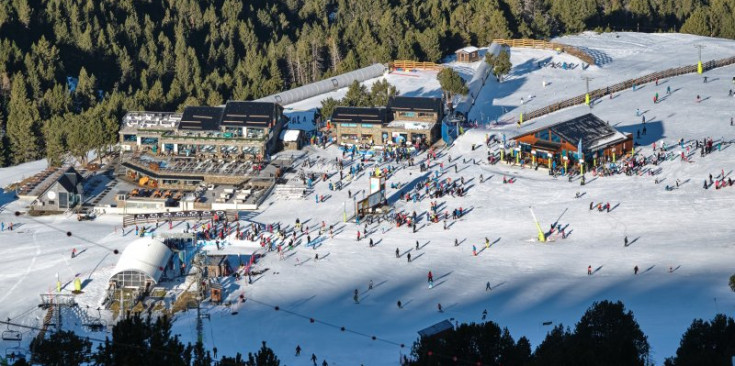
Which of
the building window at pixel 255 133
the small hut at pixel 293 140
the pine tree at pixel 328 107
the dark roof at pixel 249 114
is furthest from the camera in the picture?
the pine tree at pixel 328 107

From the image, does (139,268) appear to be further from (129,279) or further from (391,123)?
(391,123)

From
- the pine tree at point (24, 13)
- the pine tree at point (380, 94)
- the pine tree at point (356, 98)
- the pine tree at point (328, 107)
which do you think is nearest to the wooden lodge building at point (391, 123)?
the pine tree at point (328, 107)

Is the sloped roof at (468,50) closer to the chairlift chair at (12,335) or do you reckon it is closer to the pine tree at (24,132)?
the pine tree at (24,132)

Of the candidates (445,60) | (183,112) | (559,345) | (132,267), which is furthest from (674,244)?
(445,60)

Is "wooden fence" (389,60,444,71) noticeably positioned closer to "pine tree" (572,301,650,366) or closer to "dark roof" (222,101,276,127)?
"dark roof" (222,101,276,127)

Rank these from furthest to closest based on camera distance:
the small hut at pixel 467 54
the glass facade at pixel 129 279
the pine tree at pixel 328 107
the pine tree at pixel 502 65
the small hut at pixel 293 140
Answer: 1. the small hut at pixel 467 54
2. the pine tree at pixel 502 65
3. the pine tree at pixel 328 107
4. the small hut at pixel 293 140
5. the glass facade at pixel 129 279

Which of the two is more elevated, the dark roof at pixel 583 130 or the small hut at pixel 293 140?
the dark roof at pixel 583 130

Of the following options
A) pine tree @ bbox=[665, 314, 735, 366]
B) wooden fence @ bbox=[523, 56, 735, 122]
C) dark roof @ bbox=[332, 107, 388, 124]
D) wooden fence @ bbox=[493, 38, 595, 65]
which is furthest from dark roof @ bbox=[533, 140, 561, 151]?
pine tree @ bbox=[665, 314, 735, 366]

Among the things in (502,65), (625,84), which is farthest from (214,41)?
(625,84)
